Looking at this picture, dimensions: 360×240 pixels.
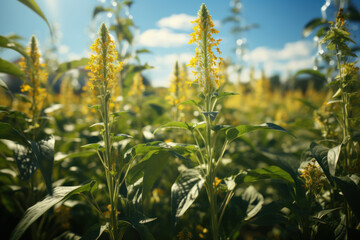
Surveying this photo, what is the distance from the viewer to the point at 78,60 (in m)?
2.17

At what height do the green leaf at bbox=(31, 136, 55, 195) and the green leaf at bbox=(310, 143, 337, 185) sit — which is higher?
the green leaf at bbox=(31, 136, 55, 195)

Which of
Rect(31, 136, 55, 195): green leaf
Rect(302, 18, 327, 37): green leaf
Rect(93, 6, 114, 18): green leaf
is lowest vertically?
Rect(31, 136, 55, 195): green leaf

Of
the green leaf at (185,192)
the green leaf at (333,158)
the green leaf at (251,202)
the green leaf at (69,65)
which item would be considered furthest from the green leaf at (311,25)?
the green leaf at (69,65)

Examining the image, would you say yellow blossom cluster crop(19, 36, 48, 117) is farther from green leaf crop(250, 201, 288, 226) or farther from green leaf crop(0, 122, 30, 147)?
green leaf crop(250, 201, 288, 226)

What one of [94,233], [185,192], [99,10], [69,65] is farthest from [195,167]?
[99,10]

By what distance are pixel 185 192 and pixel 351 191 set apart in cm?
103

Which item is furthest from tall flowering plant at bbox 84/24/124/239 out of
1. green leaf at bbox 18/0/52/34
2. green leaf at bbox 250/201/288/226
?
green leaf at bbox 250/201/288/226

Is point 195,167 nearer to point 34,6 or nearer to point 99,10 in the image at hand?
Answer: point 34,6

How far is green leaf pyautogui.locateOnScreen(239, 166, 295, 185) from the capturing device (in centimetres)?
139

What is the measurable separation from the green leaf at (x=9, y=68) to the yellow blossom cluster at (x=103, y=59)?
1021mm

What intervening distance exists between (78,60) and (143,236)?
1829 millimetres

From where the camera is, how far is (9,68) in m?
1.93

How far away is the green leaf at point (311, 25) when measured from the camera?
9.39ft

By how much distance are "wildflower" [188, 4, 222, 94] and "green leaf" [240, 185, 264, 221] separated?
39.6 inches
